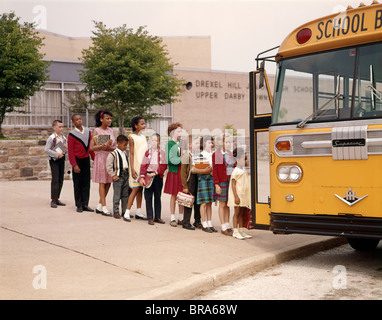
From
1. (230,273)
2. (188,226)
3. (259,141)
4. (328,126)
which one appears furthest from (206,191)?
(328,126)

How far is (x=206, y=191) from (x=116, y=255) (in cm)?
266

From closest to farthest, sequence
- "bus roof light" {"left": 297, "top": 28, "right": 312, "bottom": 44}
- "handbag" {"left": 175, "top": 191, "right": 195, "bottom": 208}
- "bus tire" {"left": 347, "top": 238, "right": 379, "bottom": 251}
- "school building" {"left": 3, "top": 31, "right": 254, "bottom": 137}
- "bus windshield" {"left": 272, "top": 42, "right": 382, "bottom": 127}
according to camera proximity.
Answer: "bus windshield" {"left": 272, "top": 42, "right": 382, "bottom": 127} < "bus roof light" {"left": 297, "top": 28, "right": 312, "bottom": 44} < "bus tire" {"left": 347, "top": 238, "right": 379, "bottom": 251} < "handbag" {"left": 175, "top": 191, "right": 195, "bottom": 208} < "school building" {"left": 3, "top": 31, "right": 254, "bottom": 137}

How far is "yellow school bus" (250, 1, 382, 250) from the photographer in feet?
21.1

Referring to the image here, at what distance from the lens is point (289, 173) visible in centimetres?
704

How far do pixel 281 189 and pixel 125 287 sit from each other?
2.62m

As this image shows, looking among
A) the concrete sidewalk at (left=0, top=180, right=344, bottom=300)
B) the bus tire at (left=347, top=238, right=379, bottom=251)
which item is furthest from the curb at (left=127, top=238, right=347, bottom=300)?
the bus tire at (left=347, top=238, right=379, bottom=251)

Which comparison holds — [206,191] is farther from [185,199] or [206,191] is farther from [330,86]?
[330,86]

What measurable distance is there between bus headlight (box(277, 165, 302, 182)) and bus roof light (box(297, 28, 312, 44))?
171 centimetres

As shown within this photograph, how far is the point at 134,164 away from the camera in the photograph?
31.2 feet

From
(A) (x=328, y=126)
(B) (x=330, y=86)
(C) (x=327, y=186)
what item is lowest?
(C) (x=327, y=186)

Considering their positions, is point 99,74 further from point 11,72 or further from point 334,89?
point 334,89

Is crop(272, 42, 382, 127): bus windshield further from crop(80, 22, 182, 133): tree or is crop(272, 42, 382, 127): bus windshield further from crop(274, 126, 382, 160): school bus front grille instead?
crop(80, 22, 182, 133): tree

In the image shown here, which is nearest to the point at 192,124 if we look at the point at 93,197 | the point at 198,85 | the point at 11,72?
the point at 198,85

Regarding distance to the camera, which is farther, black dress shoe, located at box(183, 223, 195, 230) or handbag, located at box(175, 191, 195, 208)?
black dress shoe, located at box(183, 223, 195, 230)
